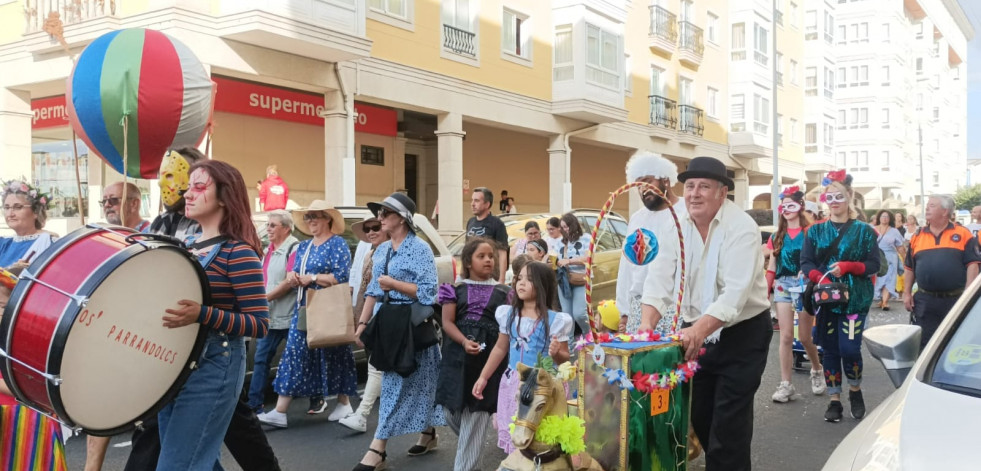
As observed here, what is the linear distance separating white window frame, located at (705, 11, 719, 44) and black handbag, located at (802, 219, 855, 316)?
26.5 meters

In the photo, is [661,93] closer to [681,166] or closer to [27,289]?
[681,166]

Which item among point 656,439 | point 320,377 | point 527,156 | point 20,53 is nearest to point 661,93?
point 527,156

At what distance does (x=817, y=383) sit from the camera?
24.8 feet

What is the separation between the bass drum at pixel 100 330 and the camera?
9.02ft

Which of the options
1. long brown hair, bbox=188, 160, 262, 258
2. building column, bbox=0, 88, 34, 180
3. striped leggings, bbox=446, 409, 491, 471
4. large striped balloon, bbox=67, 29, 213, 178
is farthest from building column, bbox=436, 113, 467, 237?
long brown hair, bbox=188, 160, 262, 258

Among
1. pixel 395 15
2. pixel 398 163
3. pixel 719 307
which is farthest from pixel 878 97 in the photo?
pixel 719 307

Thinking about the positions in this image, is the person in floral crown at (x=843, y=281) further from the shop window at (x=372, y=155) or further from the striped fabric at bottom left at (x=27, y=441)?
the shop window at (x=372, y=155)

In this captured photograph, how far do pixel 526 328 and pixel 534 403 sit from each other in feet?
4.80

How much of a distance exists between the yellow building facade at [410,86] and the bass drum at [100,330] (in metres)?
11.0

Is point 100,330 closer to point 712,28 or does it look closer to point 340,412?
point 340,412

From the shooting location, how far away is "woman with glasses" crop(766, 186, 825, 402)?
7211mm

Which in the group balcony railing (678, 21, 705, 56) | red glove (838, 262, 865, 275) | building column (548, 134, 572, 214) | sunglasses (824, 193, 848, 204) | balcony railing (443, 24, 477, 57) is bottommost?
red glove (838, 262, 865, 275)

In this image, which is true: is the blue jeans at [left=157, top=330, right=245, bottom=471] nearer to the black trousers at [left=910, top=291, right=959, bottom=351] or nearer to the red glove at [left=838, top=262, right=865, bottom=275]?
the red glove at [left=838, top=262, right=865, bottom=275]

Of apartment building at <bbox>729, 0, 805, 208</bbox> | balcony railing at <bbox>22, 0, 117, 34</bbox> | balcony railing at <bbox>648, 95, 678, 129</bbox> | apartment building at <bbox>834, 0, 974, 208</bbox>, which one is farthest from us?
apartment building at <bbox>834, 0, 974, 208</bbox>
